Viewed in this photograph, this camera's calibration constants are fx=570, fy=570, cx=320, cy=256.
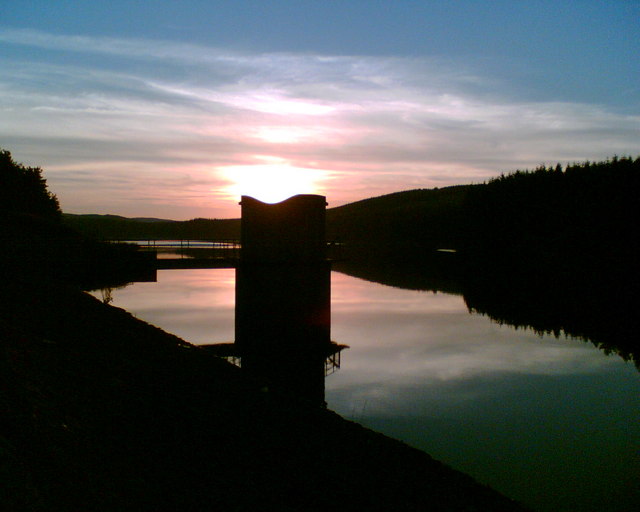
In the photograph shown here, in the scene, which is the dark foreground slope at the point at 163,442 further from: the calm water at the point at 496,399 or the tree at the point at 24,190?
the tree at the point at 24,190

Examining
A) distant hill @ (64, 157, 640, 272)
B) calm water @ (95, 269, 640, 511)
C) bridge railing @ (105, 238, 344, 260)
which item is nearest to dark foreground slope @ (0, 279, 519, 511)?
calm water @ (95, 269, 640, 511)

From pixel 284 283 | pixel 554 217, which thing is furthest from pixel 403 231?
pixel 284 283

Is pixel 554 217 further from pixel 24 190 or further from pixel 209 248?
pixel 24 190

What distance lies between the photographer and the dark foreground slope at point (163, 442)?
20.7 ft

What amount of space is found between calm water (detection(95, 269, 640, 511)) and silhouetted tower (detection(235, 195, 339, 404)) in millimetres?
2889

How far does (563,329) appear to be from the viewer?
3741cm

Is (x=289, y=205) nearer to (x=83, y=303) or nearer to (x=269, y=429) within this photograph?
(x=83, y=303)

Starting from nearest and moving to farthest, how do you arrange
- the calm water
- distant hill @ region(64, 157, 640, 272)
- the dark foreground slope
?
the dark foreground slope, the calm water, distant hill @ region(64, 157, 640, 272)

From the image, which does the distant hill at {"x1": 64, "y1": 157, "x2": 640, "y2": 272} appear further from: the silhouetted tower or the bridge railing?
the silhouetted tower

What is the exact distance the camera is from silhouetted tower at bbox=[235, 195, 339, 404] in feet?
104

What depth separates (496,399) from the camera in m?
21.4

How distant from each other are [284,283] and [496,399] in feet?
45.7

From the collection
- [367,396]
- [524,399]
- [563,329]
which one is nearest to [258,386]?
[367,396]

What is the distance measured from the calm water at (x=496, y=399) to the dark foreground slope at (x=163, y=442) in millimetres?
3989
